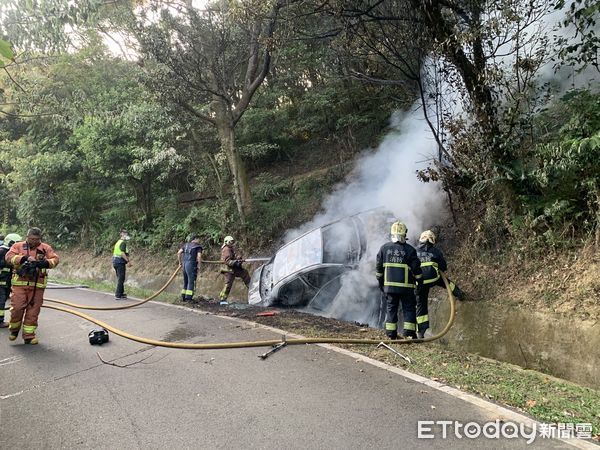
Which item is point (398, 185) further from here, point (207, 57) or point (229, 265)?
point (207, 57)

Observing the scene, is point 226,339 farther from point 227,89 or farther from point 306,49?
point 306,49

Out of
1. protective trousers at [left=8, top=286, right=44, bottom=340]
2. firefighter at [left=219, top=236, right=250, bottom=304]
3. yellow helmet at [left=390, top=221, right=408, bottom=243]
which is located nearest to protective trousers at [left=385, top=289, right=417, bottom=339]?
yellow helmet at [left=390, top=221, right=408, bottom=243]

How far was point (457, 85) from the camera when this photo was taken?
7.24 m

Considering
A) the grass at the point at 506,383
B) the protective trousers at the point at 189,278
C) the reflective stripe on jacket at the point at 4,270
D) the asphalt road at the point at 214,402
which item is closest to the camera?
the asphalt road at the point at 214,402

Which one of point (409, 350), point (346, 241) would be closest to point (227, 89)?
point (346, 241)

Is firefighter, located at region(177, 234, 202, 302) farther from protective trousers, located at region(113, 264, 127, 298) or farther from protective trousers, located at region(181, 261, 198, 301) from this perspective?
protective trousers, located at region(113, 264, 127, 298)

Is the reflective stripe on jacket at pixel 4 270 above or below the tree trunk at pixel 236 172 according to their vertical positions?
below

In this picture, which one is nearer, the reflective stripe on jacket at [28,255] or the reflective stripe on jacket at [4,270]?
the reflective stripe on jacket at [28,255]

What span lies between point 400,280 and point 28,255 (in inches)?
215

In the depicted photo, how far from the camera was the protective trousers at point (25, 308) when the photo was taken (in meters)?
6.21

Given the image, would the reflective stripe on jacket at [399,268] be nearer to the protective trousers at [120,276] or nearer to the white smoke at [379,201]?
the white smoke at [379,201]

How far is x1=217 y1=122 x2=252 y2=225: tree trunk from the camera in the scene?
1257 centimetres

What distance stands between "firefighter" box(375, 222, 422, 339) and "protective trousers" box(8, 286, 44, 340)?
5188 mm

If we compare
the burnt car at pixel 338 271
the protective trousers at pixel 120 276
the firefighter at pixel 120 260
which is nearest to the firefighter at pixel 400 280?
the burnt car at pixel 338 271
